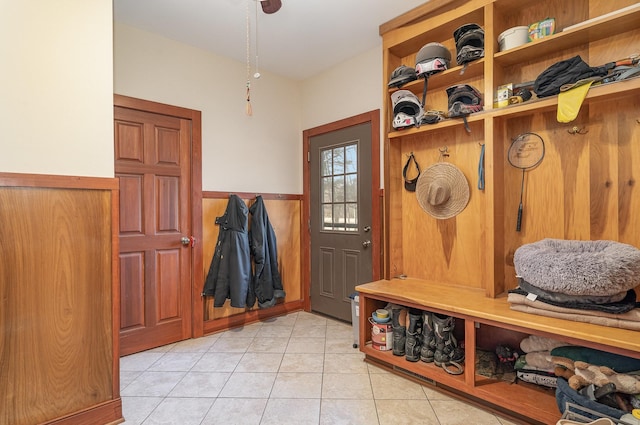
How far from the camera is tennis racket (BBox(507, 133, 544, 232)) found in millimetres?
2025

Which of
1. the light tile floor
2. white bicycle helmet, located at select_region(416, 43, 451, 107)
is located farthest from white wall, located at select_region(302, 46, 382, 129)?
the light tile floor

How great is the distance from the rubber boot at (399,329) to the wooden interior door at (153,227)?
182cm

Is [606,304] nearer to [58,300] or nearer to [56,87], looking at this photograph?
[58,300]

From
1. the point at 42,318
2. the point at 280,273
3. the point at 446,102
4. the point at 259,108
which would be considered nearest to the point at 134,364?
the point at 42,318

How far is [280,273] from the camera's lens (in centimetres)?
350

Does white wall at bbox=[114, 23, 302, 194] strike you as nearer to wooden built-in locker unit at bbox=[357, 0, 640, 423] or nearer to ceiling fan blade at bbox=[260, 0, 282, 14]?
ceiling fan blade at bbox=[260, 0, 282, 14]

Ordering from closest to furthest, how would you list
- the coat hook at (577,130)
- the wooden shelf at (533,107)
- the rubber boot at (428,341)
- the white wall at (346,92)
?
1. the wooden shelf at (533,107)
2. the coat hook at (577,130)
3. the rubber boot at (428,341)
4. the white wall at (346,92)

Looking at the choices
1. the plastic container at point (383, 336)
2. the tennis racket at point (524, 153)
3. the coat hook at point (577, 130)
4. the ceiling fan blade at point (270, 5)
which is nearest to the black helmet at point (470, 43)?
the tennis racket at point (524, 153)

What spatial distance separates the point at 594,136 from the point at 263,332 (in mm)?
2920

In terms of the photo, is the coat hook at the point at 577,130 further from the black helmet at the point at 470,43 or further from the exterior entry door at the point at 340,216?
the exterior entry door at the point at 340,216

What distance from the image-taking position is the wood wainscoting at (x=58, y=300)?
1.49m

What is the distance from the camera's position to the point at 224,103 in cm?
313

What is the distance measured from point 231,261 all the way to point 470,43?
255cm

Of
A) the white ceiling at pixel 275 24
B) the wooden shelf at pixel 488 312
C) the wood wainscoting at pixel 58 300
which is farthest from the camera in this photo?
the white ceiling at pixel 275 24
